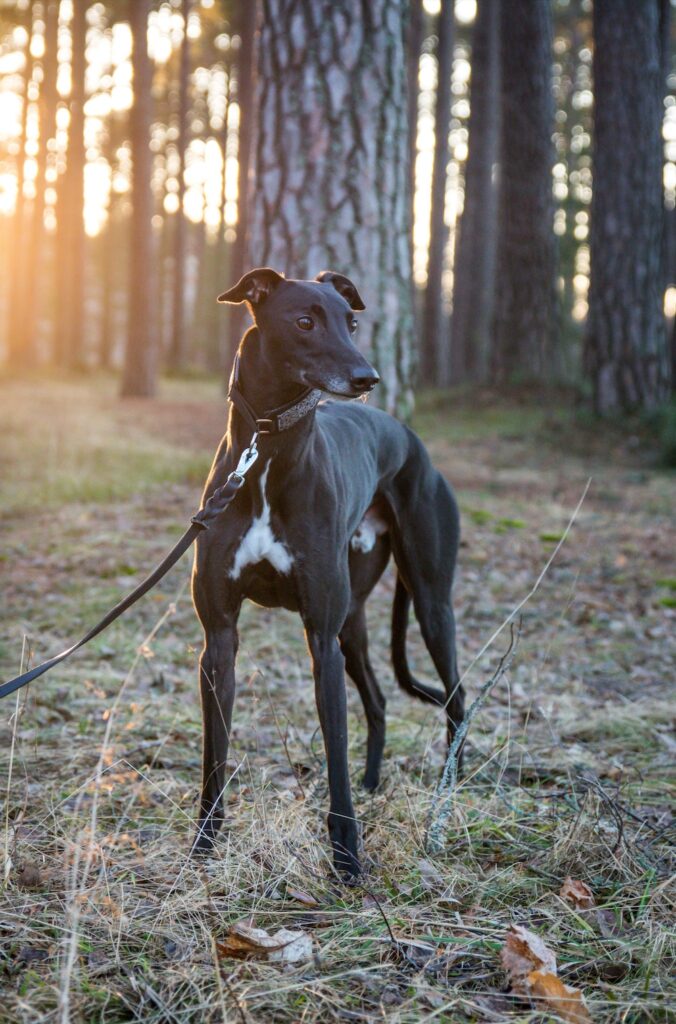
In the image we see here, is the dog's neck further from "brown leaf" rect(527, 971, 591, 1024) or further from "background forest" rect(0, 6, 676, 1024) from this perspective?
"brown leaf" rect(527, 971, 591, 1024)

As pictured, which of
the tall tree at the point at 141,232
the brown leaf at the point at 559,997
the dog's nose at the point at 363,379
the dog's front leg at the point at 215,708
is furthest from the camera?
the tall tree at the point at 141,232

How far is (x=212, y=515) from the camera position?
308cm

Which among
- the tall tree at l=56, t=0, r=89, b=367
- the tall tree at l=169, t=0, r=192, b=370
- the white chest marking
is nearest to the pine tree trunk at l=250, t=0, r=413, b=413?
the white chest marking

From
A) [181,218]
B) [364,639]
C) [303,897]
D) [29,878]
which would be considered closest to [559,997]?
[303,897]

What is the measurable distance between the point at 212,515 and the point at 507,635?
11.6 feet

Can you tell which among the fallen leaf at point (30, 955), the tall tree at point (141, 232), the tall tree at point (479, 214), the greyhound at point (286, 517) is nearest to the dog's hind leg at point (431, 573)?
the greyhound at point (286, 517)

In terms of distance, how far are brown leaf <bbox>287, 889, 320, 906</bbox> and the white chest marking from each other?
1.02 meters

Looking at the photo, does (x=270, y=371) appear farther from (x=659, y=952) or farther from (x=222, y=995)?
(x=659, y=952)

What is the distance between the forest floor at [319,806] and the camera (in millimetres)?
2354

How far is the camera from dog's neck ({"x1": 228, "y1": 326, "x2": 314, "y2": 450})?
318cm

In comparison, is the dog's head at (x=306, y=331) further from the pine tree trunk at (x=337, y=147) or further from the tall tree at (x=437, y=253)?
the tall tree at (x=437, y=253)

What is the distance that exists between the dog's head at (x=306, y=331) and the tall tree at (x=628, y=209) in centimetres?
958

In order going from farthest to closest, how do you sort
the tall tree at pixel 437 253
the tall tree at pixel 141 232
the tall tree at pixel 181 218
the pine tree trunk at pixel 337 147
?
the tall tree at pixel 181 218 → the tall tree at pixel 437 253 → the tall tree at pixel 141 232 → the pine tree trunk at pixel 337 147

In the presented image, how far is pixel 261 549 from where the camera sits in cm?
311
